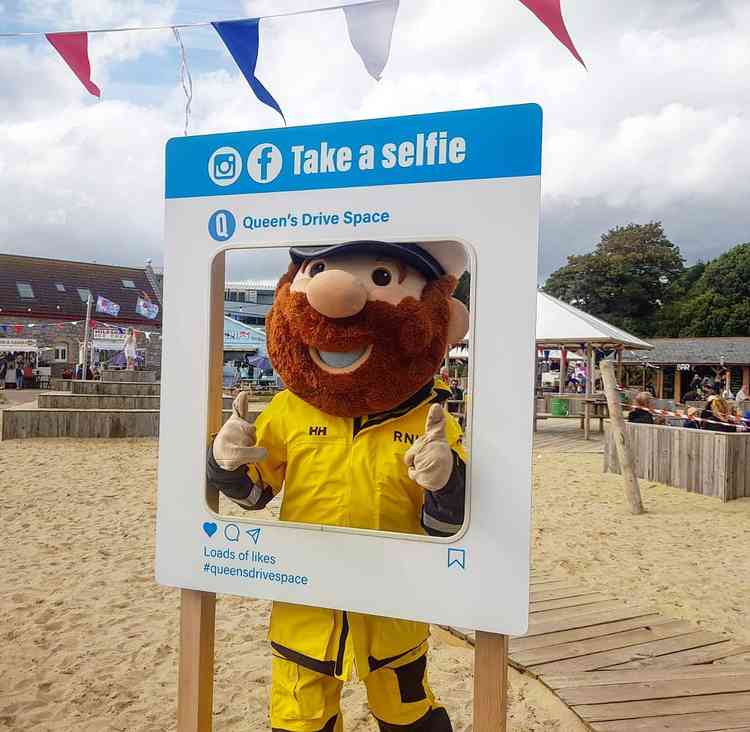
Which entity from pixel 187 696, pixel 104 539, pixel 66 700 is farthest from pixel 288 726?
pixel 104 539

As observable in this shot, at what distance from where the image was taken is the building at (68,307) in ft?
87.1

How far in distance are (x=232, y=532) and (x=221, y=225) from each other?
86 cm

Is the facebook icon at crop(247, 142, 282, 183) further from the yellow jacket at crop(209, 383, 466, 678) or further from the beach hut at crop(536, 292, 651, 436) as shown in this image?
the beach hut at crop(536, 292, 651, 436)

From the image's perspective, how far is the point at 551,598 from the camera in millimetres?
A: 3992

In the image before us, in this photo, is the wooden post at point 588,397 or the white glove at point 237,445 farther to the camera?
the wooden post at point 588,397

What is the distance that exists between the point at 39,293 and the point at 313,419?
3274cm

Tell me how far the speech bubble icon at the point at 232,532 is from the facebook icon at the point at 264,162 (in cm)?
96

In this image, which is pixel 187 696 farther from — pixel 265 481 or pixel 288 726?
pixel 265 481

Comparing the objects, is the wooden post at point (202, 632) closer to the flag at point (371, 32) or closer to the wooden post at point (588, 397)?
the flag at point (371, 32)

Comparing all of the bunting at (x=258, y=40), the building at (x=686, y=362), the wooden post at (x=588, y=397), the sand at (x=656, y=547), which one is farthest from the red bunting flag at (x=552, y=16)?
the building at (x=686, y=362)

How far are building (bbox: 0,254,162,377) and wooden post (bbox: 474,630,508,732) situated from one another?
23765 millimetres

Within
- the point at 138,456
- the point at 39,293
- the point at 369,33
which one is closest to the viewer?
the point at 369,33

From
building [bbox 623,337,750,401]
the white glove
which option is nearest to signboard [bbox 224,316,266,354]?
the white glove

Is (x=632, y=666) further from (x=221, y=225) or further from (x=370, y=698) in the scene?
(x=221, y=225)
